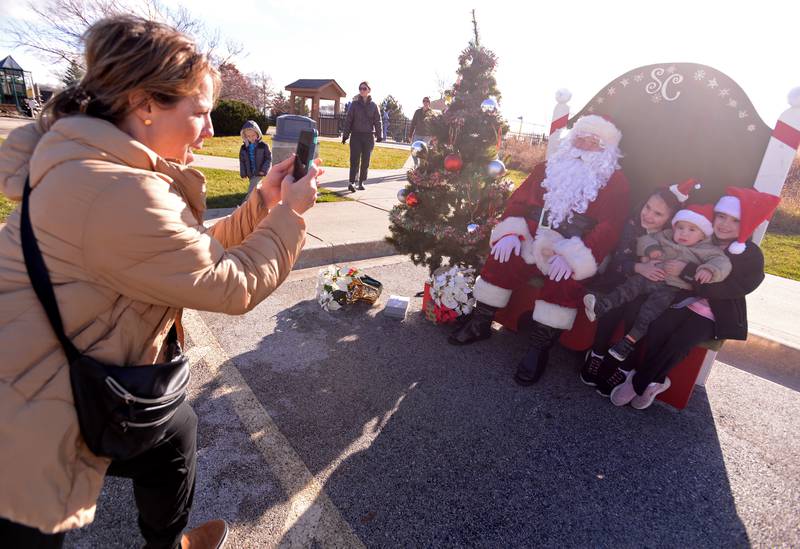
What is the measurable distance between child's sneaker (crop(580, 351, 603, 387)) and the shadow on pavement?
0.34 feet

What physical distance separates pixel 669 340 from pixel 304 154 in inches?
105

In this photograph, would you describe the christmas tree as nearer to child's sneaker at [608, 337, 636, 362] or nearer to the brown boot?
child's sneaker at [608, 337, 636, 362]

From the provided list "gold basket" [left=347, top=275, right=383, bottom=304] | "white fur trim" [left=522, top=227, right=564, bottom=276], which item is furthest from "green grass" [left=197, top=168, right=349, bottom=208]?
"white fur trim" [left=522, top=227, right=564, bottom=276]

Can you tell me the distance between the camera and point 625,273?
3367mm

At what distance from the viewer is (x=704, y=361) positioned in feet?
10.9

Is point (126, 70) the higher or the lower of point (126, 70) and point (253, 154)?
the higher

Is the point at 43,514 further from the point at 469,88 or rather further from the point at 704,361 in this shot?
the point at 469,88

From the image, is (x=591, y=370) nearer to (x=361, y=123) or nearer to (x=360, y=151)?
(x=361, y=123)

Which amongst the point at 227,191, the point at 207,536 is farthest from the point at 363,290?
the point at 227,191

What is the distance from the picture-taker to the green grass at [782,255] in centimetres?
640

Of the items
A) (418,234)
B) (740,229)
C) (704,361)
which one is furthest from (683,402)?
(418,234)

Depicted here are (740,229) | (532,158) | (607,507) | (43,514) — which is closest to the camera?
(43,514)

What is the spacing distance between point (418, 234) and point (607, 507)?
2839mm

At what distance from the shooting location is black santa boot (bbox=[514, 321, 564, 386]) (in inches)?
132
